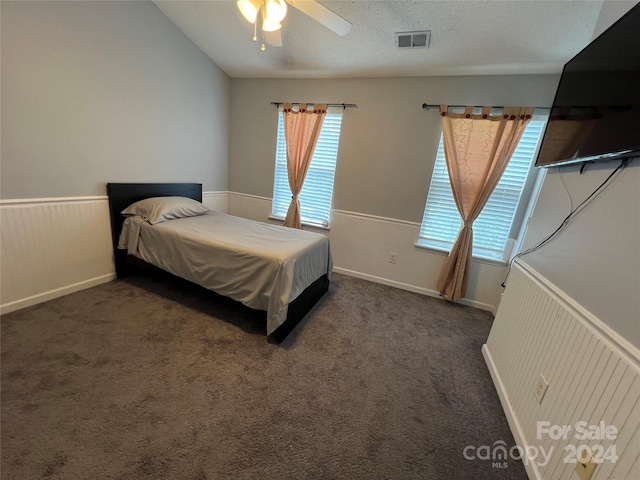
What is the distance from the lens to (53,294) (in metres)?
2.17

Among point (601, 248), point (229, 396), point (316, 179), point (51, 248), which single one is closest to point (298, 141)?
point (316, 179)

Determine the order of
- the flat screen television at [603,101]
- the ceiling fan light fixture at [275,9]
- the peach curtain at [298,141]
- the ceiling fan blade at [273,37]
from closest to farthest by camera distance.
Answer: the flat screen television at [603,101] → the ceiling fan light fixture at [275,9] → the ceiling fan blade at [273,37] → the peach curtain at [298,141]

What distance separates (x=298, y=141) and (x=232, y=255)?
1931 mm

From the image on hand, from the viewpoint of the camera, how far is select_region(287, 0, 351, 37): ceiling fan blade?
4.75 ft

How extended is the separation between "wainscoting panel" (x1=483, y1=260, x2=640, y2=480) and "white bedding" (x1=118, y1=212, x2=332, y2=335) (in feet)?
4.99

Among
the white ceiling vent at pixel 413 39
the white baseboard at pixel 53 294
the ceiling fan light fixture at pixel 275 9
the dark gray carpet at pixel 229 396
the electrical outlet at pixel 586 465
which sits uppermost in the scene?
the white ceiling vent at pixel 413 39

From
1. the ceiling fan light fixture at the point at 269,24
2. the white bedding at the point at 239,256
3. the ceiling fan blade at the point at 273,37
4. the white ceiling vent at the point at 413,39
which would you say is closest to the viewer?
the ceiling fan light fixture at the point at 269,24

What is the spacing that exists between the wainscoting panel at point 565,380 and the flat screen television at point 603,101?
72 centimetres

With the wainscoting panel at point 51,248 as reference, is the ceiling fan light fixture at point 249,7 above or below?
above

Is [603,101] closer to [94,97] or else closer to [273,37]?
[273,37]

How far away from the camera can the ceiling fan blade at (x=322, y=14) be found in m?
1.45

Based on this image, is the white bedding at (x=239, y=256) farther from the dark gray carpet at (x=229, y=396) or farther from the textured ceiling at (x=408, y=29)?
the textured ceiling at (x=408, y=29)

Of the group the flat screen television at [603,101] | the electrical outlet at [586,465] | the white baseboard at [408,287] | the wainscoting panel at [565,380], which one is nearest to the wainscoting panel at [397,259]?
the white baseboard at [408,287]

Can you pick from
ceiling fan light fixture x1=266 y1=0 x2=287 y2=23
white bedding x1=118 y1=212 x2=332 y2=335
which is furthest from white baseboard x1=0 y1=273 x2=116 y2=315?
ceiling fan light fixture x1=266 y1=0 x2=287 y2=23
